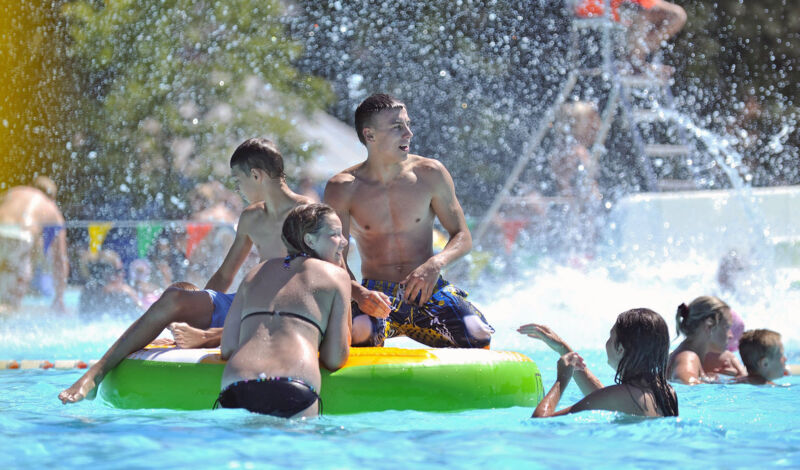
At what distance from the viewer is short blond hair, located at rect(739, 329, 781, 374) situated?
495 centimetres

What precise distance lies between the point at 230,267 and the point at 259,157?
0.59 meters

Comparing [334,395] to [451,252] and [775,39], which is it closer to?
[451,252]

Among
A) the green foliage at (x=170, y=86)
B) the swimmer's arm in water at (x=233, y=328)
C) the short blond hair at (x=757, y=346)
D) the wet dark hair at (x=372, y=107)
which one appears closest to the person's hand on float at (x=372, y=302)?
the swimmer's arm in water at (x=233, y=328)

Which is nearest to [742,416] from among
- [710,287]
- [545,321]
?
[545,321]

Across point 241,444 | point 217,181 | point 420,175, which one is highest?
point 217,181

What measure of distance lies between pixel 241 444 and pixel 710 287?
6.75 metres

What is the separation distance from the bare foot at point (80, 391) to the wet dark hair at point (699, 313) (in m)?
2.94

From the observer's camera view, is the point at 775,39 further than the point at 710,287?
Yes

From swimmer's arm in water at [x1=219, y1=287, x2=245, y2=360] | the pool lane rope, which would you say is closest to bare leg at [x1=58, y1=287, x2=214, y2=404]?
swimmer's arm in water at [x1=219, y1=287, x2=245, y2=360]

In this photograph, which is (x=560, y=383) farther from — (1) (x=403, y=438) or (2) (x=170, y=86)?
(2) (x=170, y=86)

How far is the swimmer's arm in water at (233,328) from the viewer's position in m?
3.38

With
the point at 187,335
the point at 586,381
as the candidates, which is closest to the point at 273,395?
the point at 187,335

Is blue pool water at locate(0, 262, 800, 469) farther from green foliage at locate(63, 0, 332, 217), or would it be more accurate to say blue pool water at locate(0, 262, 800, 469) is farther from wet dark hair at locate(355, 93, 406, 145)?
green foliage at locate(63, 0, 332, 217)

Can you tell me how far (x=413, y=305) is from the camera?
4117 mm
